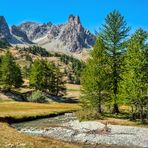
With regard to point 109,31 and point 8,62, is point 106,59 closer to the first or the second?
point 109,31

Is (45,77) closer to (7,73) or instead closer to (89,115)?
(7,73)

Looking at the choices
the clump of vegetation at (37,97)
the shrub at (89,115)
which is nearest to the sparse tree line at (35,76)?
the clump of vegetation at (37,97)

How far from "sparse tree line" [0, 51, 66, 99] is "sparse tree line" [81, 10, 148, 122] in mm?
56375

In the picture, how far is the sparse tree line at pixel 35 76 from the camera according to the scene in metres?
125

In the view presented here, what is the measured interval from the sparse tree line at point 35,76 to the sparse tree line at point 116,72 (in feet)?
185

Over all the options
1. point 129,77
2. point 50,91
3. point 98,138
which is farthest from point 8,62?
point 98,138

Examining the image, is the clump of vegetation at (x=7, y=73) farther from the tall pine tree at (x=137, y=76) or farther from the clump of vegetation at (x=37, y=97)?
the tall pine tree at (x=137, y=76)

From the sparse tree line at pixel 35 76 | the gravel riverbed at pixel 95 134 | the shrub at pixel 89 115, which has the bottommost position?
the gravel riverbed at pixel 95 134

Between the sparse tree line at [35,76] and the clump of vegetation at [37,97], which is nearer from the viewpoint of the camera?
the clump of vegetation at [37,97]

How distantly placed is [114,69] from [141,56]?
13921 mm

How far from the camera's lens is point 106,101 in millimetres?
69812

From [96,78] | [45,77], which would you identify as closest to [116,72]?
[96,78]

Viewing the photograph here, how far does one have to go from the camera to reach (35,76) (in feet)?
444

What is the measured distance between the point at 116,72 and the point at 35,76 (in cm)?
6617
